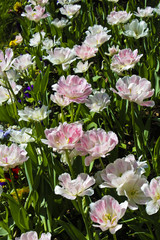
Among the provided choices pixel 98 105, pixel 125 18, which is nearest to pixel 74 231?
pixel 98 105

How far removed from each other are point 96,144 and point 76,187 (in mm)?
158

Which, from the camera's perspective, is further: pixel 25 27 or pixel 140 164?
pixel 25 27

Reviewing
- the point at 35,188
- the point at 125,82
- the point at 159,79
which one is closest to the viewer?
the point at 125,82

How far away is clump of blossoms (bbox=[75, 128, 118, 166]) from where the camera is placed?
3.73ft

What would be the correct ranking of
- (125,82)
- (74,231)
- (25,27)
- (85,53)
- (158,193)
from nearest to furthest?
(158,193)
(74,231)
(125,82)
(85,53)
(25,27)

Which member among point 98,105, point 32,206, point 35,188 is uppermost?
point 98,105

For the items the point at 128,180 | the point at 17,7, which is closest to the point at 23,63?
the point at 128,180

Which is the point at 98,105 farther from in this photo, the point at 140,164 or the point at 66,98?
the point at 140,164

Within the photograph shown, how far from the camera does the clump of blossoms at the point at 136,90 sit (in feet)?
4.18

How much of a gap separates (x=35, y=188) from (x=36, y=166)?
0.50 feet

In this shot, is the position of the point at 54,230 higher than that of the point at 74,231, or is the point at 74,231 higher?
the point at 74,231

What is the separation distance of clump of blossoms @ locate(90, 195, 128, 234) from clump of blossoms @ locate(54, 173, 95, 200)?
85 mm

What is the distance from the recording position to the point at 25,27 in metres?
3.52

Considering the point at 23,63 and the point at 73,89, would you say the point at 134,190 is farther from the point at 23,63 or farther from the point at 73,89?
the point at 23,63
